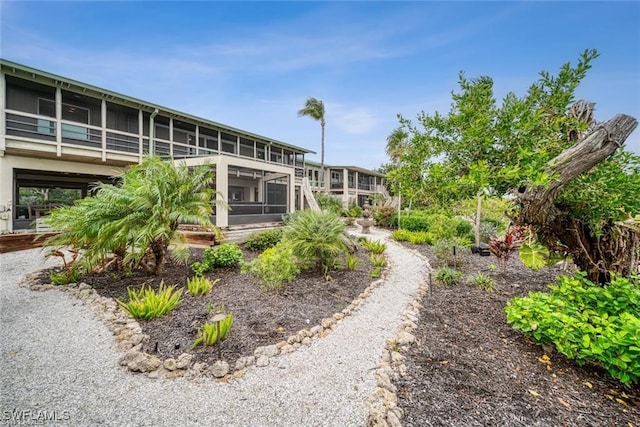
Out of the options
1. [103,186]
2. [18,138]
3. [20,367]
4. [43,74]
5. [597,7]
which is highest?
[43,74]

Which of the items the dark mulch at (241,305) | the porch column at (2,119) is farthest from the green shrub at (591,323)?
the porch column at (2,119)

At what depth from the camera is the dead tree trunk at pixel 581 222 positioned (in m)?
2.47

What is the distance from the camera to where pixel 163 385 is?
95.3 inches

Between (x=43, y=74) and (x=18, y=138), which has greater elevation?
(x=43, y=74)

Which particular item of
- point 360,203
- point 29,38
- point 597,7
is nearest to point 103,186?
point 29,38

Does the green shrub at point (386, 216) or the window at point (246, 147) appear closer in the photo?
the green shrub at point (386, 216)

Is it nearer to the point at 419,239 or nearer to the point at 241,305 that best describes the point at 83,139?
the point at 241,305

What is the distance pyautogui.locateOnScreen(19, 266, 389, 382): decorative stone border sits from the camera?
8.52 feet

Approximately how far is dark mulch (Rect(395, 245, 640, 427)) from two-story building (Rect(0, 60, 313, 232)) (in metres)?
5.93

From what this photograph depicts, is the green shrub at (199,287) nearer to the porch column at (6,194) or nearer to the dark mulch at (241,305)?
the dark mulch at (241,305)

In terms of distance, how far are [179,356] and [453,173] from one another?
3654 mm

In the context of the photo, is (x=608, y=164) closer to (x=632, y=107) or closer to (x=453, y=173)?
(x=632, y=107)

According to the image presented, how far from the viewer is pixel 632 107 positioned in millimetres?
2781

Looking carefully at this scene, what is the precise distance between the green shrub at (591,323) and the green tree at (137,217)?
5.30 m
